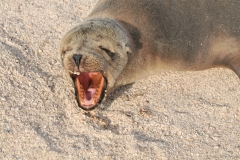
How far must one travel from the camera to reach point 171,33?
445 centimetres

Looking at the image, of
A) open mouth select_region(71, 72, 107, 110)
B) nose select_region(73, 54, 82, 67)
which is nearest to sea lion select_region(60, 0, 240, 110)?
open mouth select_region(71, 72, 107, 110)

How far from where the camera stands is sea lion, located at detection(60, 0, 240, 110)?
13.3 feet

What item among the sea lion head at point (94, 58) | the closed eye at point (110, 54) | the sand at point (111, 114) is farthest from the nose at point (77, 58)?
the sand at point (111, 114)

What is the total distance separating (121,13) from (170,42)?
0.63 metres

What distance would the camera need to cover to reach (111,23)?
424 centimetres

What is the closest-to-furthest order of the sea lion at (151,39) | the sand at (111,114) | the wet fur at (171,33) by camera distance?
the sand at (111,114) < the sea lion at (151,39) < the wet fur at (171,33)

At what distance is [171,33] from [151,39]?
233mm

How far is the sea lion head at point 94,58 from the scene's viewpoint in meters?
3.92

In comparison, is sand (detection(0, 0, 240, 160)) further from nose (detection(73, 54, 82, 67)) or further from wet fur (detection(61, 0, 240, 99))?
nose (detection(73, 54, 82, 67))

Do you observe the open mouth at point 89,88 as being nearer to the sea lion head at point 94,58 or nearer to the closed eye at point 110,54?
the sea lion head at point 94,58

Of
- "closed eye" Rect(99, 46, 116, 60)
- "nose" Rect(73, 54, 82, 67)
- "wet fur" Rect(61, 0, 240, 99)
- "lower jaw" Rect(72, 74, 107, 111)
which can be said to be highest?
"wet fur" Rect(61, 0, 240, 99)

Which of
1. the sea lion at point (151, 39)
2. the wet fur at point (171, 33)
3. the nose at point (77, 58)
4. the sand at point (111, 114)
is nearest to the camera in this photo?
the sand at point (111, 114)

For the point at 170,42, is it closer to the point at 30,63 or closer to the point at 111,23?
the point at 111,23

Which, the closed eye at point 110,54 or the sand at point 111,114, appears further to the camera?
the closed eye at point 110,54
